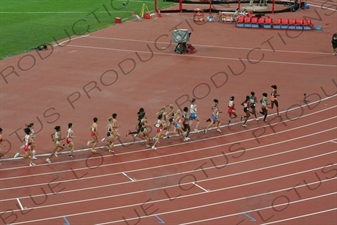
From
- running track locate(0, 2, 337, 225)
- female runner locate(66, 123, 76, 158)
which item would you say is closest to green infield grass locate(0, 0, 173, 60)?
running track locate(0, 2, 337, 225)

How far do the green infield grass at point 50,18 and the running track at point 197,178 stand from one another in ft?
45.1

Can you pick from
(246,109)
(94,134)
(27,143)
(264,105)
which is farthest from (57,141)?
(264,105)

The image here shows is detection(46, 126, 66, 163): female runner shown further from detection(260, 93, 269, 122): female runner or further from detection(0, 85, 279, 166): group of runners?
detection(260, 93, 269, 122): female runner

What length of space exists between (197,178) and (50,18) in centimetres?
2951

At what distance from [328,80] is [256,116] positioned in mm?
6959

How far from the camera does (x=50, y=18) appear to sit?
48969 millimetres

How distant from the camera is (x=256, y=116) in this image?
91.7 ft

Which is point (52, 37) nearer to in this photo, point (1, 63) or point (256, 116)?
point (1, 63)

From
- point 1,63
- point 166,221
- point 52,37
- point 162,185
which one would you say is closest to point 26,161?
point 162,185

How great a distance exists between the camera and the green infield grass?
42.3 m

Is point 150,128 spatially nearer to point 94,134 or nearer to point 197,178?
point 94,134

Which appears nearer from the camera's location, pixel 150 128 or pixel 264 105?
pixel 150 128

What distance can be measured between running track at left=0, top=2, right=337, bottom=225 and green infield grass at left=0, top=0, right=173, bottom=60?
45.1 ft

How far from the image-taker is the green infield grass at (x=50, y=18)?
4234 cm
